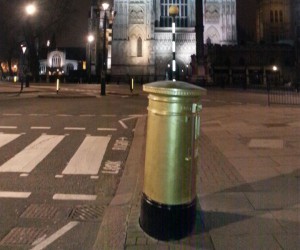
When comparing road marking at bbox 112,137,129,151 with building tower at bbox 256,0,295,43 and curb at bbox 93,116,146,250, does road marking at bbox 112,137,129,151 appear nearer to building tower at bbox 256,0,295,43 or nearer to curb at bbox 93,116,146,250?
curb at bbox 93,116,146,250

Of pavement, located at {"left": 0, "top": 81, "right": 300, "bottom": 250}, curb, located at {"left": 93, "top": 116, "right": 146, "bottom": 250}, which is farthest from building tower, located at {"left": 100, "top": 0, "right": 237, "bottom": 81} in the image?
curb, located at {"left": 93, "top": 116, "right": 146, "bottom": 250}

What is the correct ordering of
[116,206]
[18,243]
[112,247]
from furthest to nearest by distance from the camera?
[116,206], [18,243], [112,247]

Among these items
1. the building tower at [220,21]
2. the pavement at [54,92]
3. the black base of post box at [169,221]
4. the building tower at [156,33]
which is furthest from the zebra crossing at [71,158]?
the building tower at [220,21]

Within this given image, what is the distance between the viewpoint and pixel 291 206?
4.94 m

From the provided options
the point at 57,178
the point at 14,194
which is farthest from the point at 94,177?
the point at 14,194

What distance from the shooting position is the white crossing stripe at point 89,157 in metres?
7.36

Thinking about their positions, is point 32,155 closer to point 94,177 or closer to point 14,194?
point 94,177

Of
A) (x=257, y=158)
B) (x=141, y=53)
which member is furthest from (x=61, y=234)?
(x=141, y=53)

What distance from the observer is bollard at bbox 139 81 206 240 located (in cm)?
411

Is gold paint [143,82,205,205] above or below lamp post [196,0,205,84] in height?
below

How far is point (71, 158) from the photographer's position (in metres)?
8.20

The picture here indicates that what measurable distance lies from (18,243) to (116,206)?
1348 mm

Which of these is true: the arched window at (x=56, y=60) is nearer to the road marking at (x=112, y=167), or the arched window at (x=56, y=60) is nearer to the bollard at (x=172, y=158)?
the road marking at (x=112, y=167)

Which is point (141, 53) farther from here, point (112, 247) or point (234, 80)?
point (112, 247)
